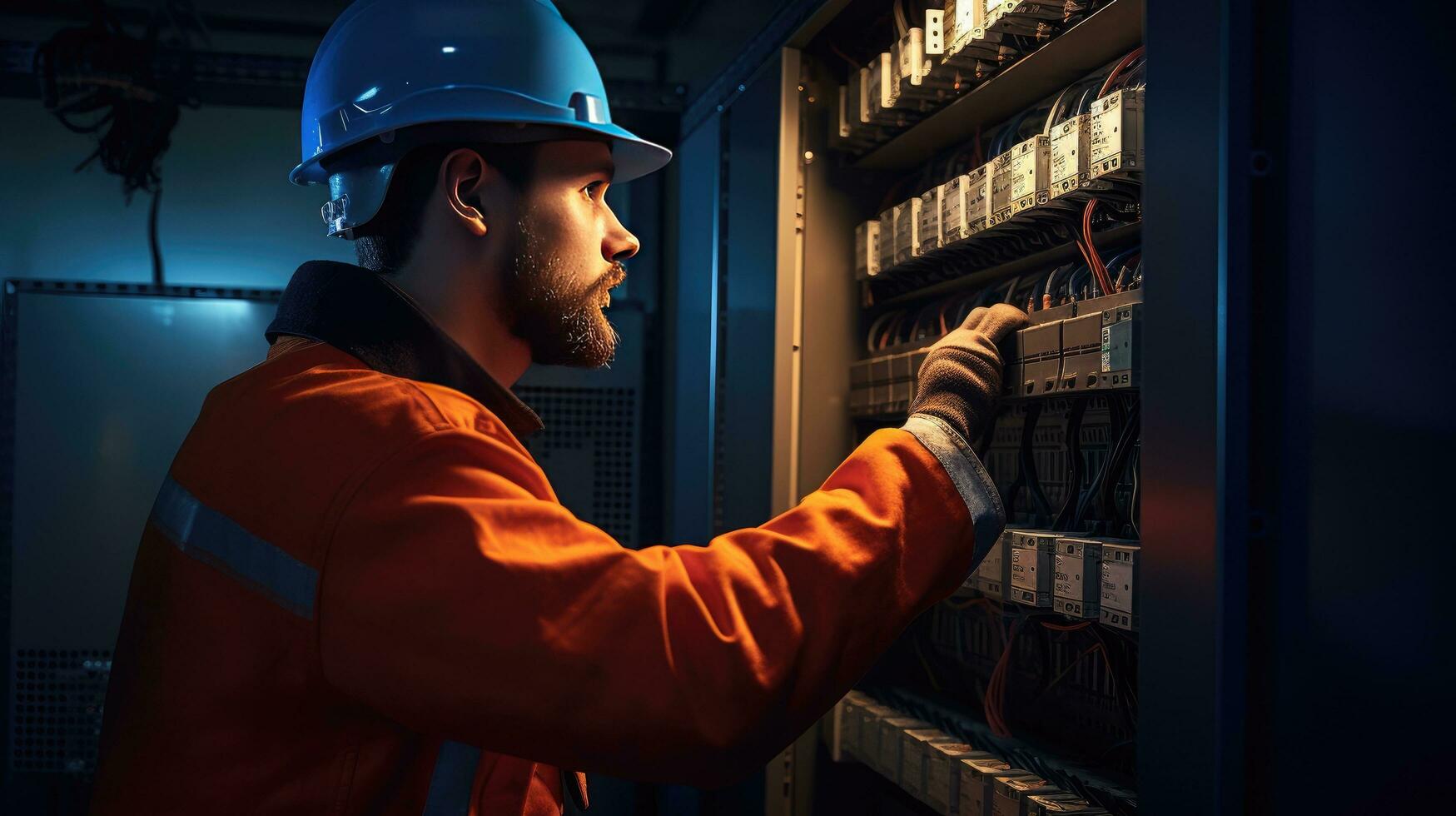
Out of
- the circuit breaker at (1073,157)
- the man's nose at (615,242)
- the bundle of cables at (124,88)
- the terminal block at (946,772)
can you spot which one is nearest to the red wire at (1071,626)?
the terminal block at (946,772)

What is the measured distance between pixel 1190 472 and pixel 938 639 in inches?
44.8

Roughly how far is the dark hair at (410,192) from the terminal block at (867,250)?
977 mm

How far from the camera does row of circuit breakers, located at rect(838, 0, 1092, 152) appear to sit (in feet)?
5.27

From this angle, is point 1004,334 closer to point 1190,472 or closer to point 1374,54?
point 1190,472

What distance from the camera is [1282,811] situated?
3.47ft

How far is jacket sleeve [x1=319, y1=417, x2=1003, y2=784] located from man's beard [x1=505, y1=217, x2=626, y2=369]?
30 cm

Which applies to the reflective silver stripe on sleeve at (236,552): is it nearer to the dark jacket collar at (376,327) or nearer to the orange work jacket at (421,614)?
the orange work jacket at (421,614)

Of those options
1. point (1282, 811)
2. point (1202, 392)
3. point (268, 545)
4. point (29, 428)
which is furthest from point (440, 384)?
point (29, 428)

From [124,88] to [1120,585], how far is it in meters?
2.82

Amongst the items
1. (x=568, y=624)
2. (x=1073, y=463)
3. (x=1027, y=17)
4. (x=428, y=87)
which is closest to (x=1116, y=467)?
(x=1073, y=463)

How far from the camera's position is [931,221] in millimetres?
1907

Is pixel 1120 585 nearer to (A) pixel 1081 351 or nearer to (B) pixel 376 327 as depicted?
(A) pixel 1081 351

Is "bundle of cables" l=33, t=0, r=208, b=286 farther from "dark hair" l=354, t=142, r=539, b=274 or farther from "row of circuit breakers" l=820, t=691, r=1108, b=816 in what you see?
"row of circuit breakers" l=820, t=691, r=1108, b=816

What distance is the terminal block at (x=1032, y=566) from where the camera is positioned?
1.52 metres
